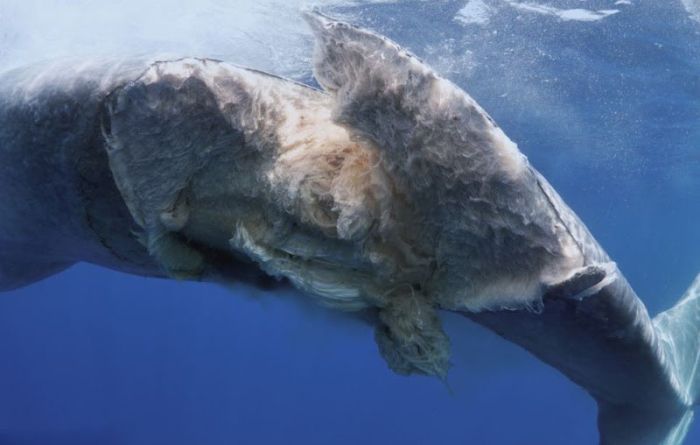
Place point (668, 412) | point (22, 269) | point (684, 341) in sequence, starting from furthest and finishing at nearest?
point (22, 269)
point (684, 341)
point (668, 412)

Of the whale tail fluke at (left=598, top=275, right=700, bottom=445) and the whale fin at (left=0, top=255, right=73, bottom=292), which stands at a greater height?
the whale fin at (left=0, top=255, right=73, bottom=292)

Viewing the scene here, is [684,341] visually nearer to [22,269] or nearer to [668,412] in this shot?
[668,412]

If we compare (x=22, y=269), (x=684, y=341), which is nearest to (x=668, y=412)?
(x=684, y=341)

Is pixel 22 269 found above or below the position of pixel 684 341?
above

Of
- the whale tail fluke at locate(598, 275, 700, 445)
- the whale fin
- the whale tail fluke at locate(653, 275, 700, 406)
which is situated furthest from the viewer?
the whale fin

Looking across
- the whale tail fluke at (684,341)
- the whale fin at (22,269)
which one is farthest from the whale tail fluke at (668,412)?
the whale fin at (22,269)

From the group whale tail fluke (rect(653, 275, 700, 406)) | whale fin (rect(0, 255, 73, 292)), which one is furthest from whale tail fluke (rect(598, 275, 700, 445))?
whale fin (rect(0, 255, 73, 292))

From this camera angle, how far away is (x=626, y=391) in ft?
10.6

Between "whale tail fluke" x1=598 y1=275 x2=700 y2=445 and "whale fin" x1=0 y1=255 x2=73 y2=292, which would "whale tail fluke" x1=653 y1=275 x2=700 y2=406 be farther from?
"whale fin" x1=0 y1=255 x2=73 y2=292

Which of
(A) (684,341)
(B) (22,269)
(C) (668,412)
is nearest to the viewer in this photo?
(C) (668,412)

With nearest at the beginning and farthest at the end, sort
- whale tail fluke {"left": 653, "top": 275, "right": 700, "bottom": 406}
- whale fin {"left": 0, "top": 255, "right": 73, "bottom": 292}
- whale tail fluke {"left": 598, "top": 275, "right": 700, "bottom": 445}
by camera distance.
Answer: whale tail fluke {"left": 653, "top": 275, "right": 700, "bottom": 406} → whale tail fluke {"left": 598, "top": 275, "right": 700, "bottom": 445} → whale fin {"left": 0, "top": 255, "right": 73, "bottom": 292}

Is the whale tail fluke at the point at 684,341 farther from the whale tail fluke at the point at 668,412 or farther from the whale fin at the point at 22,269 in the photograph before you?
the whale fin at the point at 22,269

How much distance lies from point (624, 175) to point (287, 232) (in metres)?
32.2

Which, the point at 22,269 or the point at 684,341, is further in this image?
the point at 22,269
